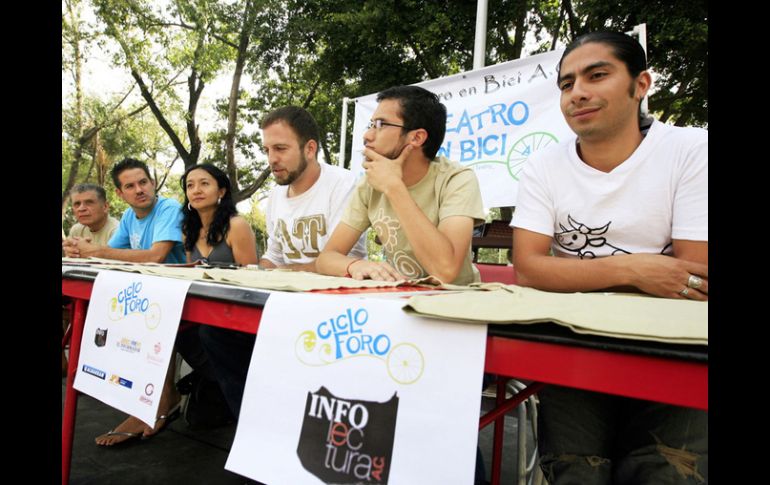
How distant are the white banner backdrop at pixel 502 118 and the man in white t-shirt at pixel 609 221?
1.52 metres

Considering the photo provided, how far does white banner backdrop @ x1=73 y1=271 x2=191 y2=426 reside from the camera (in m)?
1.03

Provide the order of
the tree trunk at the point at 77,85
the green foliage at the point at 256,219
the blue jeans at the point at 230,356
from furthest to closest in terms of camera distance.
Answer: the green foliage at the point at 256,219 < the tree trunk at the point at 77,85 < the blue jeans at the point at 230,356

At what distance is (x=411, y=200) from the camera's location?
145cm

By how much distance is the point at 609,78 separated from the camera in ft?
4.28

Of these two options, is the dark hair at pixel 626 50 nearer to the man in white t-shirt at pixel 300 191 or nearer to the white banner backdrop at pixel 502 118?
the man in white t-shirt at pixel 300 191

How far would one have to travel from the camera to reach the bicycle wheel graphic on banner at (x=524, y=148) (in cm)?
288

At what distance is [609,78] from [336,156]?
29.5 ft

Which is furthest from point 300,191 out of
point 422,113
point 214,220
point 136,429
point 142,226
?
point 136,429

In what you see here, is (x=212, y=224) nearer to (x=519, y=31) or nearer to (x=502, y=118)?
(x=502, y=118)

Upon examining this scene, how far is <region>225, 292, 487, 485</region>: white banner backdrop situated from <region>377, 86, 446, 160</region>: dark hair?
1.03 m

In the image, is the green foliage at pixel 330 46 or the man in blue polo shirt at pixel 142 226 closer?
the man in blue polo shirt at pixel 142 226

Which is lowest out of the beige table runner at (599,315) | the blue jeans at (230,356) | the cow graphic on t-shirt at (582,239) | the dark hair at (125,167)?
the blue jeans at (230,356)

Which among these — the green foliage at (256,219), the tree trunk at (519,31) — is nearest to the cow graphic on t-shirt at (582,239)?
the tree trunk at (519,31)
